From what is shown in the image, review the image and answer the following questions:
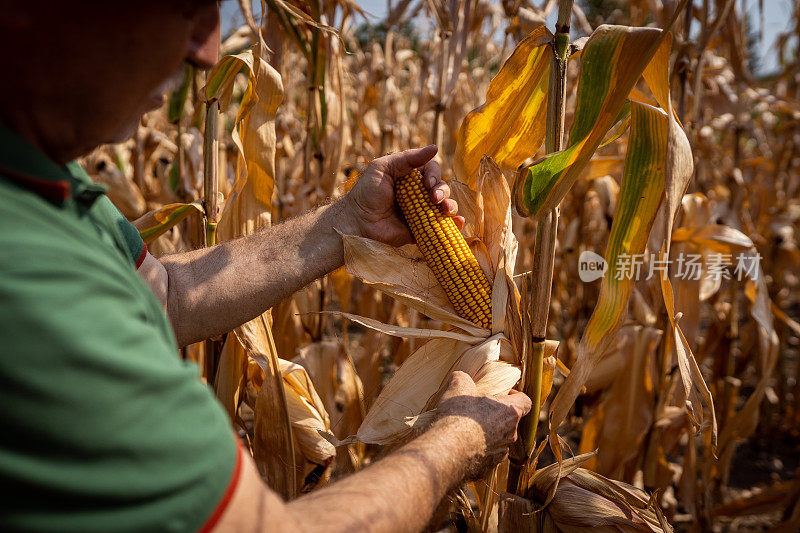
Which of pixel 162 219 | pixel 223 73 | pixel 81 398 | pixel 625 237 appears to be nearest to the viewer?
pixel 81 398

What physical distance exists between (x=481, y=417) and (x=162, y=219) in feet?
4.78

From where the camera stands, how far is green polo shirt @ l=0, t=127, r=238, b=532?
71cm

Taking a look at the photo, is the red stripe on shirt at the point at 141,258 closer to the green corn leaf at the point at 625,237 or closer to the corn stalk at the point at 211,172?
the corn stalk at the point at 211,172

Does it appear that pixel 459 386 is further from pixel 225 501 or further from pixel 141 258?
pixel 141 258

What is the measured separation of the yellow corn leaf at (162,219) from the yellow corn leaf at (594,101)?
1.20 m

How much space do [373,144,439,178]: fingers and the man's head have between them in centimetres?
92

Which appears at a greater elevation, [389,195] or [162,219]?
[389,195]

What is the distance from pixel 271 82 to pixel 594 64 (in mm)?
1175

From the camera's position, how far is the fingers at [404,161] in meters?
1.82

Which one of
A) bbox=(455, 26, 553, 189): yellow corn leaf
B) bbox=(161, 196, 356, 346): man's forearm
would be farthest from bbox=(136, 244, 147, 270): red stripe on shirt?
bbox=(455, 26, 553, 189): yellow corn leaf

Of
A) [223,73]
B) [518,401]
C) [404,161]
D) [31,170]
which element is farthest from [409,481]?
[223,73]

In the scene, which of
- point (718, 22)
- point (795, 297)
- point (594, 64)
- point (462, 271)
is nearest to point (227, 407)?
point (462, 271)

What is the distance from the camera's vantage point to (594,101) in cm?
139

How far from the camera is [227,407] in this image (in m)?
2.16
